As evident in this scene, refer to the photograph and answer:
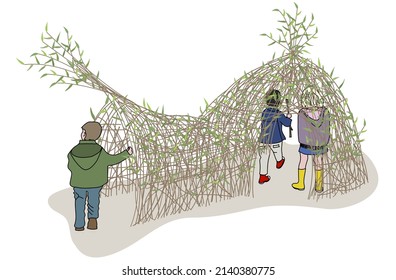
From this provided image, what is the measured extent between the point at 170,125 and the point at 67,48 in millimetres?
1546

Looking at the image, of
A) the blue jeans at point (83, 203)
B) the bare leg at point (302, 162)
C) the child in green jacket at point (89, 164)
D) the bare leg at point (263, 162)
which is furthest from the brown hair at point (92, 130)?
the bare leg at point (302, 162)

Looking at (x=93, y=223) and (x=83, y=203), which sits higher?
(x=83, y=203)

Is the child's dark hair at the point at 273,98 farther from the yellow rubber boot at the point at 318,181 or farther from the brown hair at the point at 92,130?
the brown hair at the point at 92,130

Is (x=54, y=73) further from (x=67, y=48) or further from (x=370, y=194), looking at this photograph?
(x=370, y=194)

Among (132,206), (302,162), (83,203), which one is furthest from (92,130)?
(302,162)

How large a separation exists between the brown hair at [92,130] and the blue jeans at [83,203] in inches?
23.7

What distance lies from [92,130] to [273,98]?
7.88 feet

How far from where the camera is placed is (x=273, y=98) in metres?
10.6

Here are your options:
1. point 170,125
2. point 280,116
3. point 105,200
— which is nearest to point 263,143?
point 280,116

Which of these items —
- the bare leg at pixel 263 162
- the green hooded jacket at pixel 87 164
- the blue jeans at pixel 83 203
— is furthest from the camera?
the bare leg at pixel 263 162

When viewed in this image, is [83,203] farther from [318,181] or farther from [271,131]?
[318,181]

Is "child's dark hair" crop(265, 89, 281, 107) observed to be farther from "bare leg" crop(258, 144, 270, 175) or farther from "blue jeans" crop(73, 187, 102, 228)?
"blue jeans" crop(73, 187, 102, 228)

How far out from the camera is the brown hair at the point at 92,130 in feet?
31.6

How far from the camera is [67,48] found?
31.7ft
